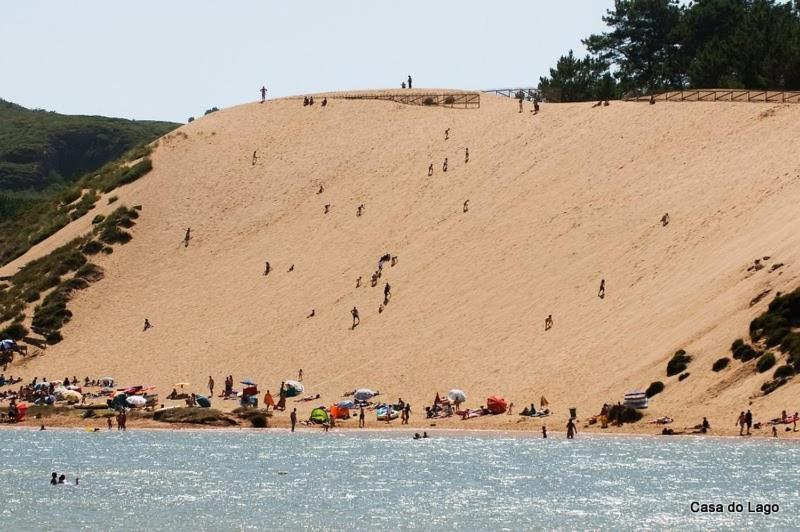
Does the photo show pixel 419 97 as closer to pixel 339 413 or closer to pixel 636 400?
pixel 339 413

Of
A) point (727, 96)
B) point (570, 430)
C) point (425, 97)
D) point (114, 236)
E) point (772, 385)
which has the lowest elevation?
point (570, 430)

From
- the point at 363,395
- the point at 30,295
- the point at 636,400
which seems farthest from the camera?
the point at 30,295

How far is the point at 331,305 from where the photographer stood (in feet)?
324

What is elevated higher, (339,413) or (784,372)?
(784,372)

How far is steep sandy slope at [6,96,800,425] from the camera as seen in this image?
264ft

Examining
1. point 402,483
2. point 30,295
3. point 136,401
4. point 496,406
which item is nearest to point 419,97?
point 30,295

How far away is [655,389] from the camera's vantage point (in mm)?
73188

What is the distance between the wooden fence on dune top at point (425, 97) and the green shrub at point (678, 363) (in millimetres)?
56994

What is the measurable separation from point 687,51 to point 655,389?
223 feet

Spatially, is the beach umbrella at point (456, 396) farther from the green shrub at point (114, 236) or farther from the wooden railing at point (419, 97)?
the wooden railing at point (419, 97)

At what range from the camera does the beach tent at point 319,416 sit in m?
79.5

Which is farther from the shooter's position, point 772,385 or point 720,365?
point 720,365

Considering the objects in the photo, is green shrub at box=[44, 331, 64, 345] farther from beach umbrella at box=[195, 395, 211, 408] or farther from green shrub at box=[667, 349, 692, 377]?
green shrub at box=[667, 349, 692, 377]

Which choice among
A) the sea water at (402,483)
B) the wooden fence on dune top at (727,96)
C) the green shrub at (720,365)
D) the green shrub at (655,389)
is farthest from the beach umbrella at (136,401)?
the wooden fence on dune top at (727,96)
